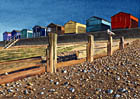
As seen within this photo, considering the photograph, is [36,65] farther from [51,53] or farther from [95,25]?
[95,25]

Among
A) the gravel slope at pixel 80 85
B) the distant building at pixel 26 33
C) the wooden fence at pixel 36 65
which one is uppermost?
the distant building at pixel 26 33

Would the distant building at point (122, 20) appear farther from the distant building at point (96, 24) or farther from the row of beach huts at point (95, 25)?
the distant building at point (96, 24)

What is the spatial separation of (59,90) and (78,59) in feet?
8.33

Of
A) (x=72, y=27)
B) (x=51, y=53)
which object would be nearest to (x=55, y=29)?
(x=72, y=27)

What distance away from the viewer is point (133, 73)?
16.1 feet

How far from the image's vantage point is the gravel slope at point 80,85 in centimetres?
375

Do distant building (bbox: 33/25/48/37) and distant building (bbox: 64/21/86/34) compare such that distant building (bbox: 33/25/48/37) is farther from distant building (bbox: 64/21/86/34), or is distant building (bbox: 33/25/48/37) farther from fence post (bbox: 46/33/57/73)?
fence post (bbox: 46/33/57/73)

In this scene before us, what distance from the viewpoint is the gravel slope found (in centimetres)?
375

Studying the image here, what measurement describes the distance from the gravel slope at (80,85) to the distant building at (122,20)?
21172 mm

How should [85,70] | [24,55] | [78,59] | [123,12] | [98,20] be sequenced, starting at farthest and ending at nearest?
1. [98,20]
2. [123,12]
3. [78,59]
4. [85,70]
5. [24,55]

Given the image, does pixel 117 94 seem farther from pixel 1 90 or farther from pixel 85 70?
pixel 1 90

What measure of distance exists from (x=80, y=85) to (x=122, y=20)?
23.4m

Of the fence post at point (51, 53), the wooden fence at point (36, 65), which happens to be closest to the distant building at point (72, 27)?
the wooden fence at point (36, 65)

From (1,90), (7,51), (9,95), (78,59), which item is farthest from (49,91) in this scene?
(78,59)
